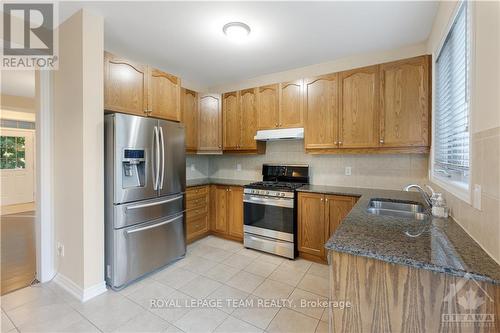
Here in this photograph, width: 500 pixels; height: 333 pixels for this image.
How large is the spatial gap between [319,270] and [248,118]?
230cm

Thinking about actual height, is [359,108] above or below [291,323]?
above

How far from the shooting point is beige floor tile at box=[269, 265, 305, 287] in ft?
7.95

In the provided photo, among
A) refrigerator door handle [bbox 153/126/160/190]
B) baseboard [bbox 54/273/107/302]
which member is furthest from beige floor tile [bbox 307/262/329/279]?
baseboard [bbox 54/273/107/302]

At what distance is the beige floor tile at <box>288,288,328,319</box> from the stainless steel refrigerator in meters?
1.50

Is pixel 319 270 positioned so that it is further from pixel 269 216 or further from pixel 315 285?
pixel 269 216

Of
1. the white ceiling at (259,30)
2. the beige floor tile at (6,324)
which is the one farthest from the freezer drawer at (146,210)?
the white ceiling at (259,30)

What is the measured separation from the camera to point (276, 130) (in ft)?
10.7

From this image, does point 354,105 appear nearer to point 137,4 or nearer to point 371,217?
point 371,217

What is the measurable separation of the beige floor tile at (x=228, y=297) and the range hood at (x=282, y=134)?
1947 mm

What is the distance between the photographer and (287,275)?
2.55m

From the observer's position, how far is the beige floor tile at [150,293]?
2064 millimetres

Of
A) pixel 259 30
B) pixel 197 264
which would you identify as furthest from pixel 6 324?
pixel 259 30

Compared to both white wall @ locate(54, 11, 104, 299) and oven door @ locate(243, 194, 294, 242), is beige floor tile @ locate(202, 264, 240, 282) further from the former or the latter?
white wall @ locate(54, 11, 104, 299)

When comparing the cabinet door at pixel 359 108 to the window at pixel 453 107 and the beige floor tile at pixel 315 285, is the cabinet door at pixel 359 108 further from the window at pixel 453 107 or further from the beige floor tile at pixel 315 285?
the beige floor tile at pixel 315 285
